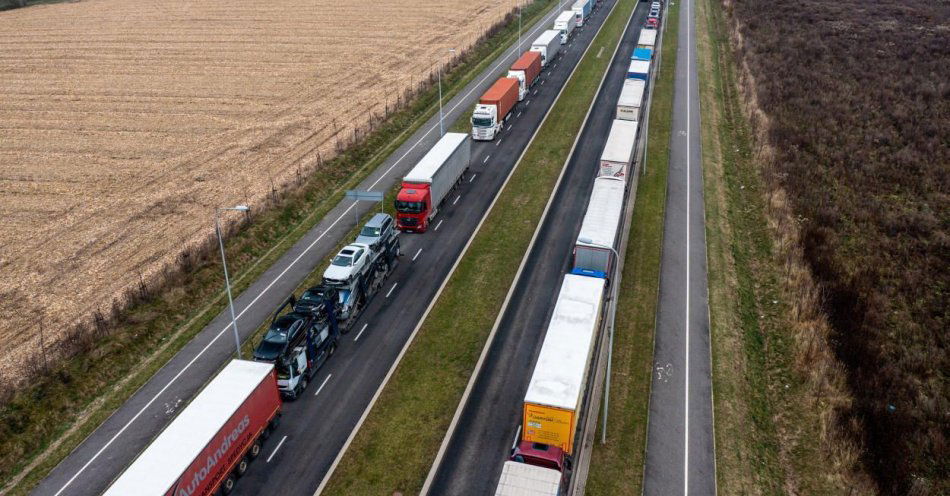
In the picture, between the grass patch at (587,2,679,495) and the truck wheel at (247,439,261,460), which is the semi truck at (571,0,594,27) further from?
the truck wheel at (247,439,261,460)

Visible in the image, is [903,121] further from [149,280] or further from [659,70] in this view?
[149,280]

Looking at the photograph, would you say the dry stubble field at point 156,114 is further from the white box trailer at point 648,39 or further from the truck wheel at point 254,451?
the white box trailer at point 648,39

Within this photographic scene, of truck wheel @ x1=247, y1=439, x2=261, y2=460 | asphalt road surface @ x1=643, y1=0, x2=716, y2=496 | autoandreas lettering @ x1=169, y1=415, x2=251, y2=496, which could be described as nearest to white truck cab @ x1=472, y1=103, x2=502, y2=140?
asphalt road surface @ x1=643, y1=0, x2=716, y2=496

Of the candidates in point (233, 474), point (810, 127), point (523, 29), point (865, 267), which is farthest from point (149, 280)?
point (523, 29)

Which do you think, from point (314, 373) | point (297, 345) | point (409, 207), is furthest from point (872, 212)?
point (297, 345)

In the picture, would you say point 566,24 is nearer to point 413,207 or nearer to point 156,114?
point 156,114

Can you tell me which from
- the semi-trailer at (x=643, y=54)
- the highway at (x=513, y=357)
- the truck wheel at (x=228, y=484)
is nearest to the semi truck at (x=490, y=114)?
the highway at (x=513, y=357)
